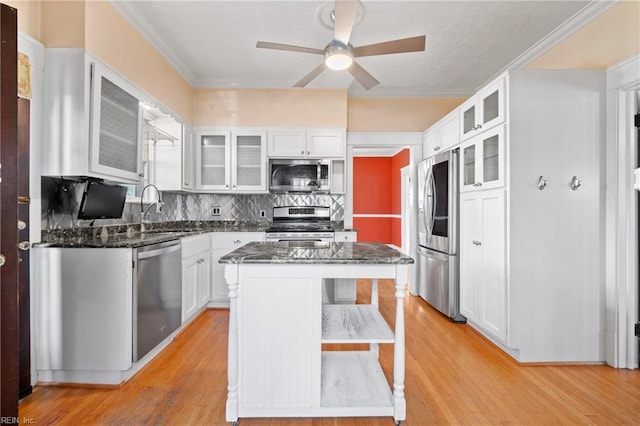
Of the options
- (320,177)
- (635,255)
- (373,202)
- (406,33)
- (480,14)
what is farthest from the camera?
(373,202)

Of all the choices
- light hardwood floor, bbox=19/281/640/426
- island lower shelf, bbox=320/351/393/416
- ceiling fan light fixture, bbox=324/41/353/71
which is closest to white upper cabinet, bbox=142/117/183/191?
light hardwood floor, bbox=19/281/640/426

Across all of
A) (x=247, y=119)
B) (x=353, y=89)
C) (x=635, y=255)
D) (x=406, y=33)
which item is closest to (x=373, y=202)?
(x=353, y=89)

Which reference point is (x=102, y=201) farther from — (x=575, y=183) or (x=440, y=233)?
(x=575, y=183)

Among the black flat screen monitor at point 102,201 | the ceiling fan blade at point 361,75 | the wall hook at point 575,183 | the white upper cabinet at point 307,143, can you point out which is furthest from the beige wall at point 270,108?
the wall hook at point 575,183

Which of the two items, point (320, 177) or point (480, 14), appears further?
point (320, 177)

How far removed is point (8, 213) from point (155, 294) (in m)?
1.14

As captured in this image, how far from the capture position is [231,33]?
9.62 feet

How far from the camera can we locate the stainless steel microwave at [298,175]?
3996mm

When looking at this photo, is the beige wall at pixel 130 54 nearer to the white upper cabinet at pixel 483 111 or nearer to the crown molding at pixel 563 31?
the white upper cabinet at pixel 483 111

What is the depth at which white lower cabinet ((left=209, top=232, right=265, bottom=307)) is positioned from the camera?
3629 millimetres

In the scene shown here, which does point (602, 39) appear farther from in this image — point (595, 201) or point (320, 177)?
Answer: point (320, 177)

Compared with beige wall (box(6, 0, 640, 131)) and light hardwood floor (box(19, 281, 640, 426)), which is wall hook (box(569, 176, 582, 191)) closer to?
beige wall (box(6, 0, 640, 131))

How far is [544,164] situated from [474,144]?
2.15 ft

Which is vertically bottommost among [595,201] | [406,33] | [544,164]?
[595,201]
